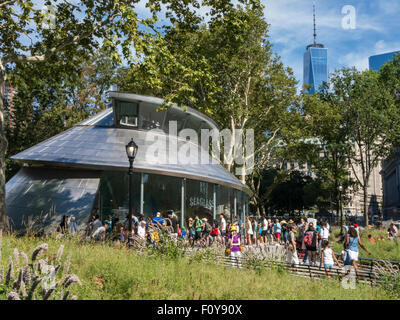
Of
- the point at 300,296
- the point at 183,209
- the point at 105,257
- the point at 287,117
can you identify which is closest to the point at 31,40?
the point at 183,209

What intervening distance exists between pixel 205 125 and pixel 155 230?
16.3 meters

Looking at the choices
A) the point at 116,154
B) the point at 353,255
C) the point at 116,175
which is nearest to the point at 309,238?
the point at 353,255

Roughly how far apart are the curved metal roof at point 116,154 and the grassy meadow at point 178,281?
9812mm

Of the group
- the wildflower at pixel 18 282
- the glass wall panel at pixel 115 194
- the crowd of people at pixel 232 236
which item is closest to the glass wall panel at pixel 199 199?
the crowd of people at pixel 232 236

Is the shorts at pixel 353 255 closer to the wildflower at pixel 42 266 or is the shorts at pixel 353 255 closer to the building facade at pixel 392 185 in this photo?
the wildflower at pixel 42 266

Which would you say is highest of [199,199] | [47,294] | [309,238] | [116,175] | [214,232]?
[116,175]

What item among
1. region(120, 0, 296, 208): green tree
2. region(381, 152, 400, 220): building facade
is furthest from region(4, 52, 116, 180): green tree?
region(381, 152, 400, 220): building facade

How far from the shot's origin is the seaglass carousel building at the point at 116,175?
58.3ft

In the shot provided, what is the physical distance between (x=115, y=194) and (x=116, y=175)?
966 millimetres

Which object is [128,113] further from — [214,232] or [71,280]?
[71,280]

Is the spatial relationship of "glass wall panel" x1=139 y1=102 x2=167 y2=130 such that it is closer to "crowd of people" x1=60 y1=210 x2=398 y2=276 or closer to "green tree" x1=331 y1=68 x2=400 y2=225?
"crowd of people" x1=60 y1=210 x2=398 y2=276

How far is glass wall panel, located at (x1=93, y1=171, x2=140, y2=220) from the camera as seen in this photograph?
61.0ft

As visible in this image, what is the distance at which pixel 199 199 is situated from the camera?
20391 millimetres

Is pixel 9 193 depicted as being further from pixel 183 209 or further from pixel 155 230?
pixel 155 230
